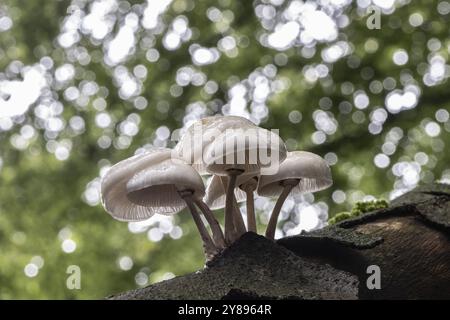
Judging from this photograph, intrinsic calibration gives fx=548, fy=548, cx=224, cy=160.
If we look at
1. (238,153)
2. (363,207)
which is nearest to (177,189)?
(238,153)

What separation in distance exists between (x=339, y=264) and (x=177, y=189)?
708 mm

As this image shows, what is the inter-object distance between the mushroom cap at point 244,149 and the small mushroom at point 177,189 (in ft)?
0.37

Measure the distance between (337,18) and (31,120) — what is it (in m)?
4.58

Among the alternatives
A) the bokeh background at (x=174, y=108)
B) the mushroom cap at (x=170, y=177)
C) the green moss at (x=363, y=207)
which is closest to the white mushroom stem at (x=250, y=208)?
the mushroom cap at (x=170, y=177)

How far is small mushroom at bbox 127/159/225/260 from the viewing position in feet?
6.76

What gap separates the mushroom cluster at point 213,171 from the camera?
6.72 ft

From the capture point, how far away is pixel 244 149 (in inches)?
78.3

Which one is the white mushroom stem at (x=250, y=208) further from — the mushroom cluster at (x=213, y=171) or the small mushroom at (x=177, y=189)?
the small mushroom at (x=177, y=189)

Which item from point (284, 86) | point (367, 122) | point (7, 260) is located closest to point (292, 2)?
point (284, 86)

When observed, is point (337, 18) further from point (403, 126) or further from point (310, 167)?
point (310, 167)

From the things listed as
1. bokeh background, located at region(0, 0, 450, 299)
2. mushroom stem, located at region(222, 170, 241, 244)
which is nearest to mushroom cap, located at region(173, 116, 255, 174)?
mushroom stem, located at region(222, 170, 241, 244)

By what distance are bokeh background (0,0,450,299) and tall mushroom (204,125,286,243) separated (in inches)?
200
